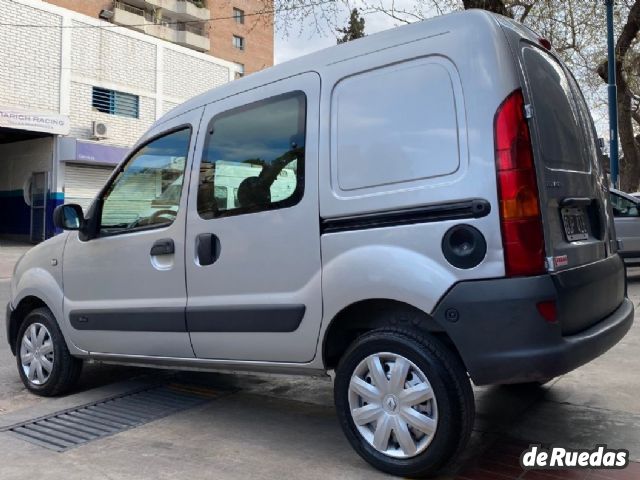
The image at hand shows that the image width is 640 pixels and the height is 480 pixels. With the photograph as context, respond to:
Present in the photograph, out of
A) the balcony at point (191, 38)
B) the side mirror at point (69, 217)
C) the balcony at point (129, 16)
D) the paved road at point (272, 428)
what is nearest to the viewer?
the paved road at point (272, 428)

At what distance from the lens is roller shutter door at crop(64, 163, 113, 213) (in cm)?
2122

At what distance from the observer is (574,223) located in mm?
3238

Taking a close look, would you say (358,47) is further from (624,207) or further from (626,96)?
(626,96)

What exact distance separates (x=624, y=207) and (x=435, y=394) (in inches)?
347

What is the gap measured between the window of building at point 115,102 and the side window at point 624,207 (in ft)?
59.7

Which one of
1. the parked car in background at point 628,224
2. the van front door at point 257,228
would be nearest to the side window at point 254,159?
the van front door at point 257,228

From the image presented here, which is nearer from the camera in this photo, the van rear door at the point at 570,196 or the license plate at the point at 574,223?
the van rear door at the point at 570,196

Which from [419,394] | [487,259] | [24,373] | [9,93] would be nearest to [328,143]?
[487,259]

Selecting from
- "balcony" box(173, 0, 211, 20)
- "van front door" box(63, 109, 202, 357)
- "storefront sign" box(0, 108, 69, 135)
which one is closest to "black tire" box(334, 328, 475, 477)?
"van front door" box(63, 109, 202, 357)

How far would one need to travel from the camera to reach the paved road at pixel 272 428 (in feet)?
10.8

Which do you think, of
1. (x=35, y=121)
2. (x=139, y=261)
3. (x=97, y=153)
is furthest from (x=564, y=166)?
(x=97, y=153)

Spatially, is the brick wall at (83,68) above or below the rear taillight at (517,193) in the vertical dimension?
above

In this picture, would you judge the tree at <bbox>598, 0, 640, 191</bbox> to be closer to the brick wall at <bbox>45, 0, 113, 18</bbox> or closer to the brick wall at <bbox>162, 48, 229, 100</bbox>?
the brick wall at <bbox>162, 48, 229, 100</bbox>

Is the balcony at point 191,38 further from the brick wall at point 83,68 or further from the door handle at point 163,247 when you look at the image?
the door handle at point 163,247
